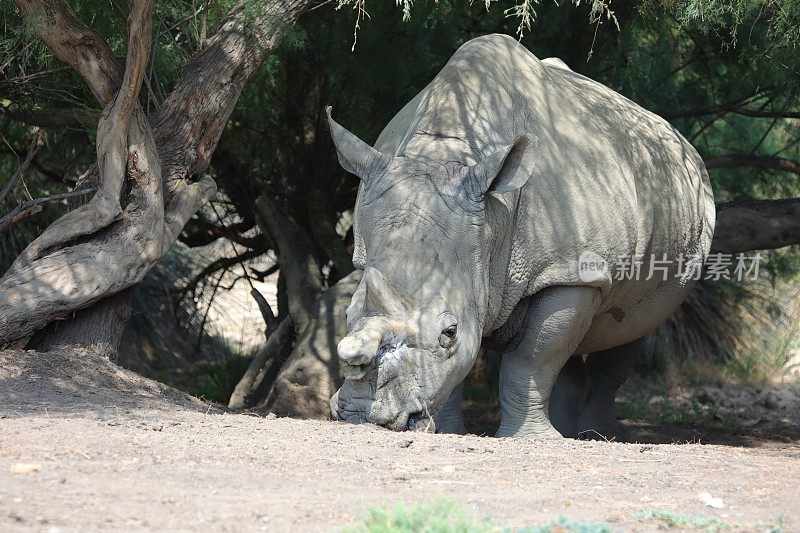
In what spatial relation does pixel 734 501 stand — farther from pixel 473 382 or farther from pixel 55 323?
pixel 473 382

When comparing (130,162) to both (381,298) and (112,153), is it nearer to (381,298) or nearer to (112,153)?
(112,153)

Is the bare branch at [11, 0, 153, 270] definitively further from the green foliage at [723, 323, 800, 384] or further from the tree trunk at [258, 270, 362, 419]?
the green foliage at [723, 323, 800, 384]

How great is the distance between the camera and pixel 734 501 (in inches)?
165

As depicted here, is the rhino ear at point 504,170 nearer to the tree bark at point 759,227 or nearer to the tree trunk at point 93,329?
the tree trunk at point 93,329

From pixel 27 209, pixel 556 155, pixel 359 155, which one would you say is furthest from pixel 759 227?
pixel 27 209

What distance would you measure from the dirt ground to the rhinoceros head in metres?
0.25

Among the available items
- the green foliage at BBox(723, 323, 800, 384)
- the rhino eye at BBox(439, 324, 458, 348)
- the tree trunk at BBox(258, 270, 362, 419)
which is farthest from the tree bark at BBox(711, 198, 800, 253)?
the rhino eye at BBox(439, 324, 458, 348)

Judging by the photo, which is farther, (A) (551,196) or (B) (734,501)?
(A) (551,196)

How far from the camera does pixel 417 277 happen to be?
5.60 meters

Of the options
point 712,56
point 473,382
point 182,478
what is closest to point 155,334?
point 473,382

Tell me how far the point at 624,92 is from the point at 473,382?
3060 millimetres

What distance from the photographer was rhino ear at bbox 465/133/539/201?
597 cm

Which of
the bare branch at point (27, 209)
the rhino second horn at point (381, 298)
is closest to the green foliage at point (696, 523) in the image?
→ the rhino second horn at point (381, 298)

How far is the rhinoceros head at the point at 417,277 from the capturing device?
17.5 feet
